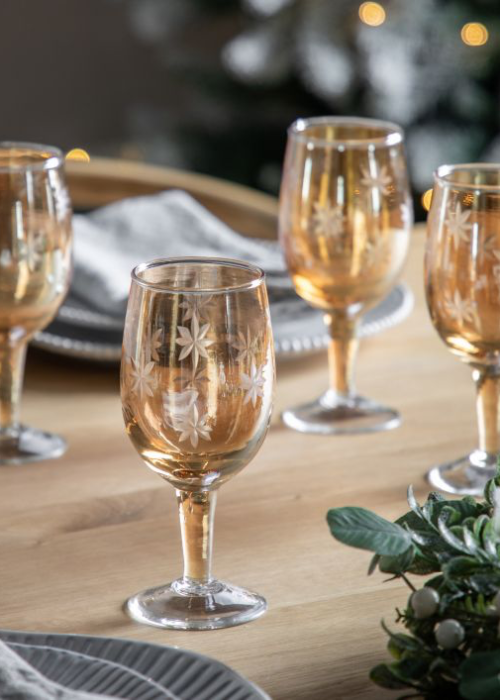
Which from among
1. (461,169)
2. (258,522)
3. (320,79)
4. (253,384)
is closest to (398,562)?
(253,384)

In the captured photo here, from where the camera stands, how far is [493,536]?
0.52 m

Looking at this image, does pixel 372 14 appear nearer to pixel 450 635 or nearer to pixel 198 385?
pixel 198 385

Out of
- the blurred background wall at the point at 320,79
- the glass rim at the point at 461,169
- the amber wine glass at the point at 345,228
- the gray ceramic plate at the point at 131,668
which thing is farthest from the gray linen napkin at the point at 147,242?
the blurred background wall at the point at 320,79

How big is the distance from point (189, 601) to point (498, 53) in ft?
6.41

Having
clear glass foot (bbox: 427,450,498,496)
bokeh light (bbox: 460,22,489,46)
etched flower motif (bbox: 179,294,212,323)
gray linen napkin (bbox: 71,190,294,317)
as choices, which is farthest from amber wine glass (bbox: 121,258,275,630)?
bokeh light (bbox: 460,22,489,46)

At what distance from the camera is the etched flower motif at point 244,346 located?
59cm

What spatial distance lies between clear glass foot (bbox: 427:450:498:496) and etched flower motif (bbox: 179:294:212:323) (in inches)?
11.2

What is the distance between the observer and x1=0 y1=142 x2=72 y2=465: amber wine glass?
0.83 meters

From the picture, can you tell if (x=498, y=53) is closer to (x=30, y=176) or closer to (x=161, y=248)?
(x=161, y=248)

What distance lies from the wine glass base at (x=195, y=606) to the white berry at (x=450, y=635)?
153 millimetres

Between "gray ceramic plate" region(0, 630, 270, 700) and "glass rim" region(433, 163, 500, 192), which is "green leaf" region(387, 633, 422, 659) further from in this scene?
"glass rim" region(433, 163, 500, 192)

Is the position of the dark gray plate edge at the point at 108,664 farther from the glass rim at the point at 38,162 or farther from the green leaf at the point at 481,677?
the glass rim at the point at 38,162

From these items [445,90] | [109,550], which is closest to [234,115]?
[445,90]

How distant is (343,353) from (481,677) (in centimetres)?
54
